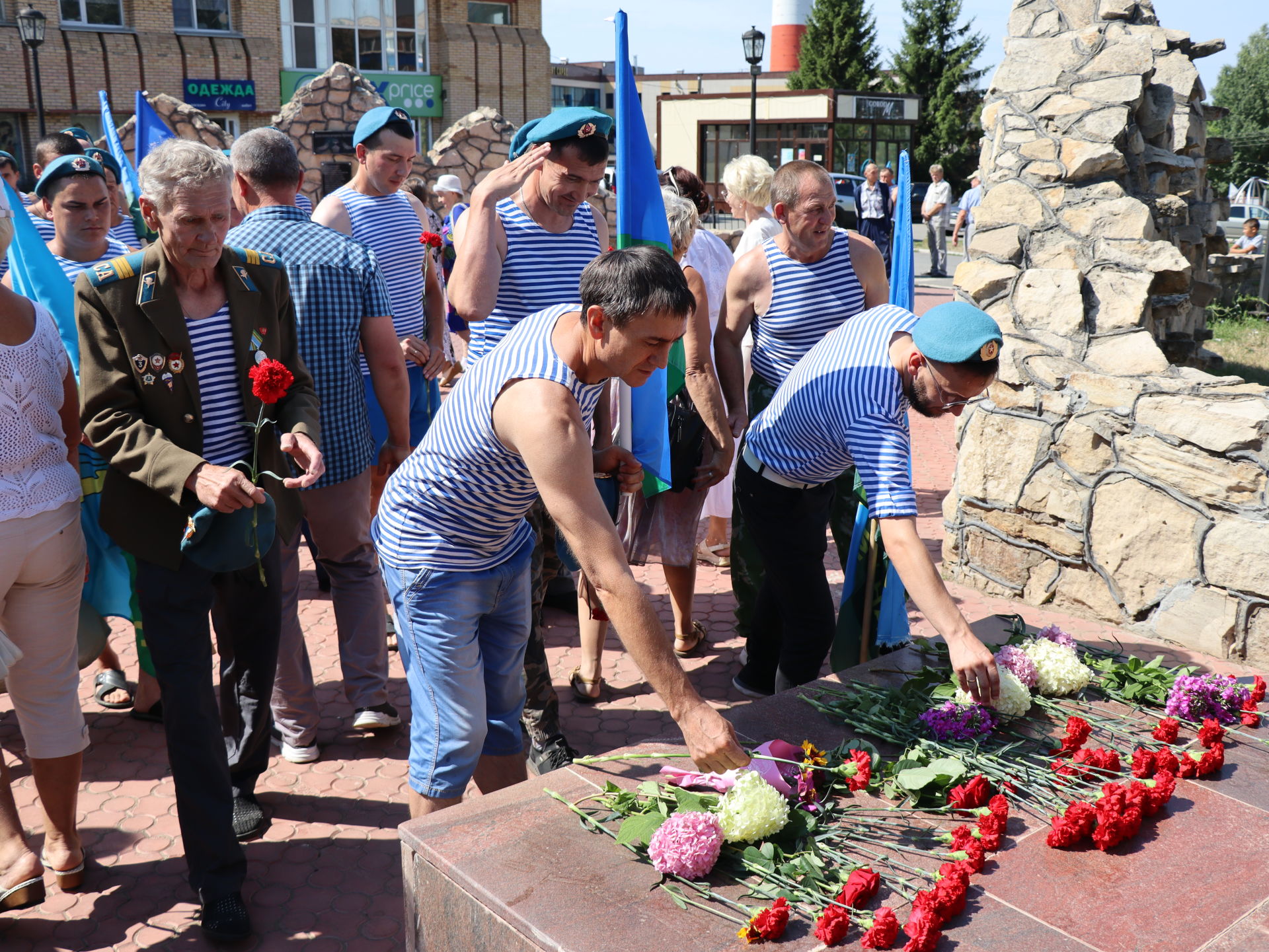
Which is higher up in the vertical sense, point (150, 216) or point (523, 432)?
point (150, 216)

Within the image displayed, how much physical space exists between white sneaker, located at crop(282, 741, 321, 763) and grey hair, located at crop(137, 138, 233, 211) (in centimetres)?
197

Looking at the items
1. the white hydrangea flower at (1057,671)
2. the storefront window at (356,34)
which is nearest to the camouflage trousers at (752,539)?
the white hydrangea flower at (1057,671)

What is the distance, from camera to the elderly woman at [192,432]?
104 inches

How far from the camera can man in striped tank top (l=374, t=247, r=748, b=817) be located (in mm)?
2189

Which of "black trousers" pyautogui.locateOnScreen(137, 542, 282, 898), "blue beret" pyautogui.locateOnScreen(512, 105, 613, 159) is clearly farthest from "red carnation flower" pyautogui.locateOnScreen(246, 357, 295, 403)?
"blue beret" pyautogui.locateOnScreen(512, 105, 613, 159)

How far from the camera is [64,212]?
156 inches

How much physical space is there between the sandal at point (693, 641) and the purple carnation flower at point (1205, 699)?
2.11m

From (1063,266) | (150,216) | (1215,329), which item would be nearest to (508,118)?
(1215,329)

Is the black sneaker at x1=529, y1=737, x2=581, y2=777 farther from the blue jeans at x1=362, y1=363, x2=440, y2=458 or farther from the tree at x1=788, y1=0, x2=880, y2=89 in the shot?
the tree at x1=788, y1=0, x2=880, y2=89

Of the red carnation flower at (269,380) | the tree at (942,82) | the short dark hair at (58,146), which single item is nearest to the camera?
the red carnation flower at (269,380)

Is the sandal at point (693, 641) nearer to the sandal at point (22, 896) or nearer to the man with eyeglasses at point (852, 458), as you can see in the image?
the man with eyeglasses at point (852, 458)

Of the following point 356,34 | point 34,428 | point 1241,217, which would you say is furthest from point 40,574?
point 356,34

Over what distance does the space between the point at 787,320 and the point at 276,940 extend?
2684 millimetres

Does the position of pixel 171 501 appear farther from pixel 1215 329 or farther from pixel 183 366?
pixel 1215 329
